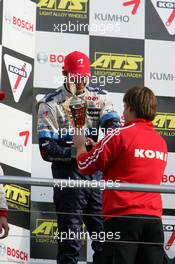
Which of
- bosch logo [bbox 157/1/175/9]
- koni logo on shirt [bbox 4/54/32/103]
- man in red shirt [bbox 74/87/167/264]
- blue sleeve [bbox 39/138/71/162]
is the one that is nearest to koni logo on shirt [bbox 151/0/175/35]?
bosch logo [bbox 157/1/175/9]

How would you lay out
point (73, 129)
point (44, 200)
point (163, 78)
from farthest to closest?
point (163, 78)
point (44, 200)
point (73, 129)

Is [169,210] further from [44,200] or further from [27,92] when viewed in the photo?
[27,92]

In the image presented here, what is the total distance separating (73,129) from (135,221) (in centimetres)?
99

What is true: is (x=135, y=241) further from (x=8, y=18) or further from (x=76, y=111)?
(x=8, y=18)

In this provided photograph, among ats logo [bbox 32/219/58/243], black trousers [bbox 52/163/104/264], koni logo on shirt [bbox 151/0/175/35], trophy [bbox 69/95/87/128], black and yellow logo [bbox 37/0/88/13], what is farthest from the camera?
koni logo on shirt [bbox 151/0/175/35]

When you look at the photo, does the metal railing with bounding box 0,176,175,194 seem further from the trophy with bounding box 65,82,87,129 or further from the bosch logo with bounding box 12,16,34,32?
the bosch logo with bounding box 12,16,34,32

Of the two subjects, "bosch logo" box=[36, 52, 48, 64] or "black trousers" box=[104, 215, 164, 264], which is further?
"bosch logo" box=[36, 52, 48, 64]

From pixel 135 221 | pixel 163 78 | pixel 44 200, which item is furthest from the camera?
pixel 163 78

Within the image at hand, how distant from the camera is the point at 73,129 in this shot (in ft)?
12.5

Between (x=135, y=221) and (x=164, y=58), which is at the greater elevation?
(x=164, y=58)

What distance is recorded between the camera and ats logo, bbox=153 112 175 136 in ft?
15.8

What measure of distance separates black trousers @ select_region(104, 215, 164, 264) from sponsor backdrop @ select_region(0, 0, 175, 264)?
4.97 ft

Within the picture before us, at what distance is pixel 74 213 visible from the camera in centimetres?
355

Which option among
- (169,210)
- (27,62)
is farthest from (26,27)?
(169,210)
